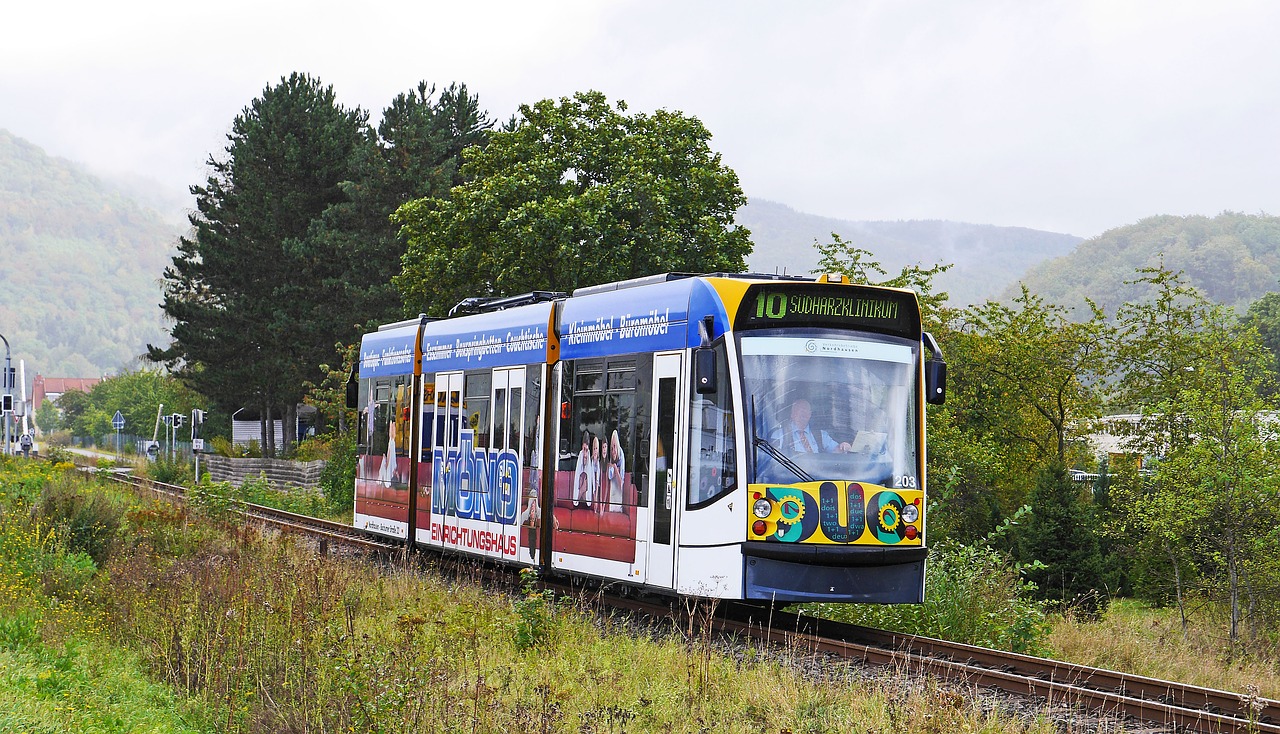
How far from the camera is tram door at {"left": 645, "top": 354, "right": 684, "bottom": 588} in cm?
1269

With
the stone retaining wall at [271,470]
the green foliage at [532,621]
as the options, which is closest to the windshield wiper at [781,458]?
the green foliage at [532,621]

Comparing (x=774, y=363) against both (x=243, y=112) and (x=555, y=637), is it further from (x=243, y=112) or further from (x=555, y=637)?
(x=243, y=112)

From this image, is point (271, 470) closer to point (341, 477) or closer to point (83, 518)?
point (341, 477)

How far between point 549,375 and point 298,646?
6717 millimetres

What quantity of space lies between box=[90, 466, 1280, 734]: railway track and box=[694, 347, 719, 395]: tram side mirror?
87.1 inches

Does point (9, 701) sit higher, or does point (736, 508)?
point (736, 508)

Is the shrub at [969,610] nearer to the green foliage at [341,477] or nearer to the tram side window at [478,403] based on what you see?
the tram side window at [478,403]

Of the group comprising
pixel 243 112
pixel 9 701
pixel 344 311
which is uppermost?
pixel 243 112

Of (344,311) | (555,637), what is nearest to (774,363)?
(555,637)

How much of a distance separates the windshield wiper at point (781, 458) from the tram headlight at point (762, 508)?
14.2 inches

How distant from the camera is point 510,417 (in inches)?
643

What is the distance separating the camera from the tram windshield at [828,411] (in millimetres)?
12133

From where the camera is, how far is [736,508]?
12062 millimetres

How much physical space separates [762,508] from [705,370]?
51.7 inches
